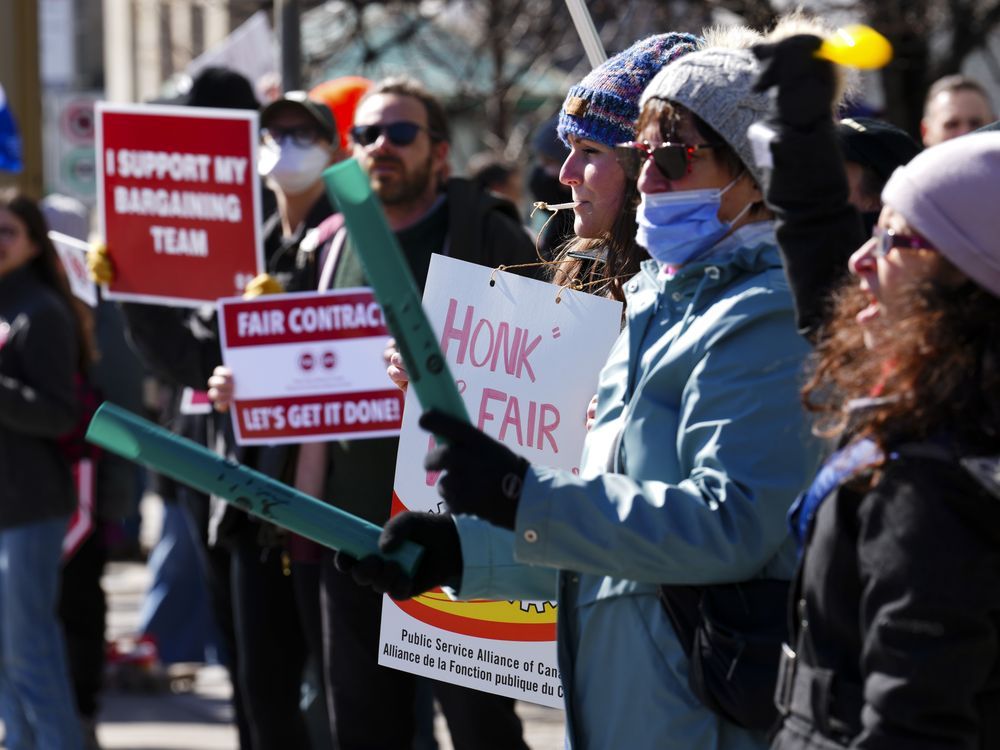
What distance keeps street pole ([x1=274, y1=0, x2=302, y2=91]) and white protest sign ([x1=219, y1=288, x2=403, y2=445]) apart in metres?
2.35

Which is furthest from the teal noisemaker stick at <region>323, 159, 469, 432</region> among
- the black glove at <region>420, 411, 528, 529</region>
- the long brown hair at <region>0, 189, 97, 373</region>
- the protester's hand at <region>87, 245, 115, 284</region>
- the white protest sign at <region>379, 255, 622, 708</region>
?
the long brown hair at <region>0, 189, 97, 373</region>

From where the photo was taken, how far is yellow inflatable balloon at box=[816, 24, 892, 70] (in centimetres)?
204

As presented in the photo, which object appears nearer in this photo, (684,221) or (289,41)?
(684,221)

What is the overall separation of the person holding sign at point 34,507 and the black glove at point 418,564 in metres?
3.55

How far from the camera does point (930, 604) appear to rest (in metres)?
1.86

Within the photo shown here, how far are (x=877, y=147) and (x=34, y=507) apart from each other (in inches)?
126

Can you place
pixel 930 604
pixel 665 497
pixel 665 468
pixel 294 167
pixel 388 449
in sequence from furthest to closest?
pixel 294 167 < pixel 388 449 < pixel 665 468 < pixel 665 497 < pixel 930 604

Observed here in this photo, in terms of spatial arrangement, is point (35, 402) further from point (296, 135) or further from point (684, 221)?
point (684, 221)

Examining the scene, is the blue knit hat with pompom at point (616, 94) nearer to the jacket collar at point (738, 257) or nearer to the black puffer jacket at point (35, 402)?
the jacket collar at point (738, 257)

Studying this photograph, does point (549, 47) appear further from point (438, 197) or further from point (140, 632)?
point (438, 197)

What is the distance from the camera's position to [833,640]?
2.03 metres

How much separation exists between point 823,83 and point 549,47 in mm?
9603

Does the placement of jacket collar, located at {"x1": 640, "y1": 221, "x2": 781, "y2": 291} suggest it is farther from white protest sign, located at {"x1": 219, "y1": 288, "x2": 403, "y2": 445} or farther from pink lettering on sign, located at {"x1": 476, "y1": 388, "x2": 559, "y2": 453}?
white protest sign, located at {"x1": 219, "y1": 288, "x2": 403, "y2": 445}

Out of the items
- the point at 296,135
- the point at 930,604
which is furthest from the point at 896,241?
the point at 296,135
